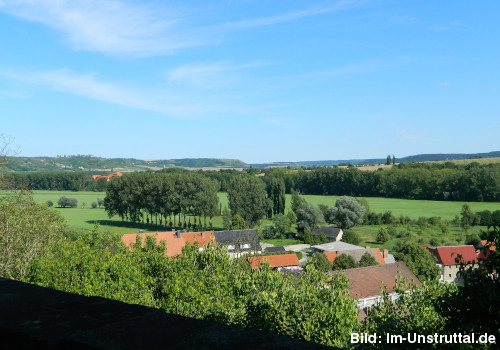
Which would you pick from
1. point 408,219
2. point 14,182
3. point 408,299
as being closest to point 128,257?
point 408,299

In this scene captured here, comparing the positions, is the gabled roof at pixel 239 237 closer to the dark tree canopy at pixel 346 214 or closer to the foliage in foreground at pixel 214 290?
the dark tree canopy at pixel 346 214

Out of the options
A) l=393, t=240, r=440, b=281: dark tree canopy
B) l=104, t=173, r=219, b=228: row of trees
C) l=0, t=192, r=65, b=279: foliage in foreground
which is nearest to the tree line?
l=104, t=173, r=219, b=228: row of trees

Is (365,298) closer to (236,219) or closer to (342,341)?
(342,341)

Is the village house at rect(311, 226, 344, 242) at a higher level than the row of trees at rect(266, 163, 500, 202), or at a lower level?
lower

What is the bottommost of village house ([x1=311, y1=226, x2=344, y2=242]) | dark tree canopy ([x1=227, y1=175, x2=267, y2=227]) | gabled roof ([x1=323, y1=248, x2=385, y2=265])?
village house ([x1=311, y1=226, x2=344, y2=242])

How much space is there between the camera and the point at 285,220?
3009 inches

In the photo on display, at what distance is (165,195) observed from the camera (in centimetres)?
7900

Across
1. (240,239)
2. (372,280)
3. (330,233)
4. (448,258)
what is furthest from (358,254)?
→ (330,233)

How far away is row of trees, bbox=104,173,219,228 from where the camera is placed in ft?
255

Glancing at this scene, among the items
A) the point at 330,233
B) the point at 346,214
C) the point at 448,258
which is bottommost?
the point at 330,233

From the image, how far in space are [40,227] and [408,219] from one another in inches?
3019

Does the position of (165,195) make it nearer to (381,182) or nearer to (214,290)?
(214,290)

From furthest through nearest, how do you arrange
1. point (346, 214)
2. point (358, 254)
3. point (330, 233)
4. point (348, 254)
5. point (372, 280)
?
1. point (346, 214)
2. point (330, 233)
3. point (358, 254)
4. point (348, 254)
5. point (372, 280)

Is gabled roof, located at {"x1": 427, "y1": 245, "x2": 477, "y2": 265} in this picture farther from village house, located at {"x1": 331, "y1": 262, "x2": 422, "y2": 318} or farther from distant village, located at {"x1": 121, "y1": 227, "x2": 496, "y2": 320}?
village house, located at {"x1": 331, "y1": 262, "x2": 422, "y2": 318}
